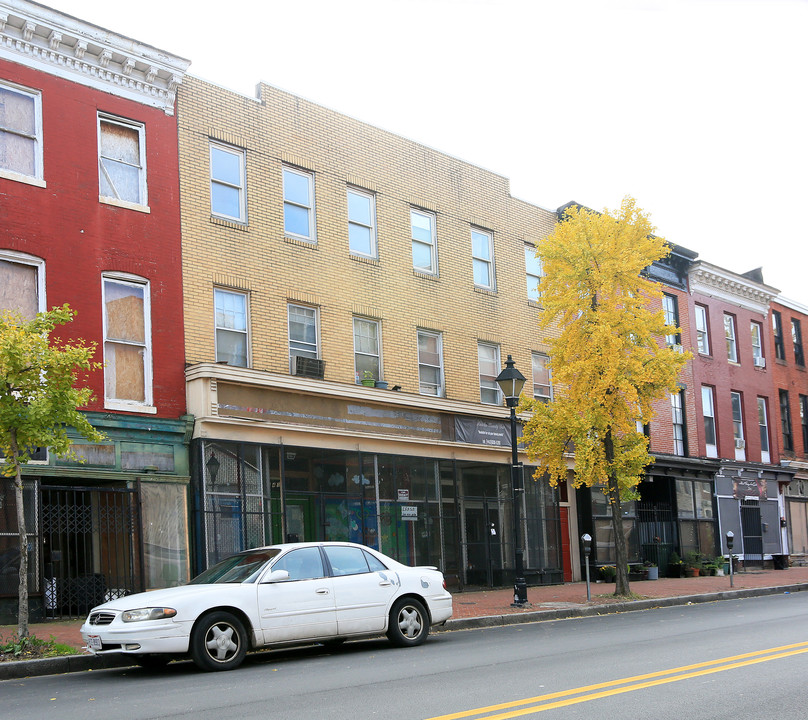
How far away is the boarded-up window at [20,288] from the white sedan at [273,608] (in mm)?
6778

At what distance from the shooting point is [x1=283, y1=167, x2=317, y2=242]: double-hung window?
20875mm

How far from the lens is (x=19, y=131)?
54.5ft

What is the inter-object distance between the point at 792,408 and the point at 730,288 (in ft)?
21.5

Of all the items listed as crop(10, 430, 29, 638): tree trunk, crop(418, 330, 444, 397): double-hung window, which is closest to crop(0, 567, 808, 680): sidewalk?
crop(10, 430, 29, 638): tree trunk

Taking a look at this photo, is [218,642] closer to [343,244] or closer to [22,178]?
[22,178]

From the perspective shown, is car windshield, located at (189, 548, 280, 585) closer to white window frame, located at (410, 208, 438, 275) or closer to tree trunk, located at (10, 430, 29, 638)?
tree trunk, located at (10, 430, 29, 638)

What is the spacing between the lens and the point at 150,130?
18.4 m

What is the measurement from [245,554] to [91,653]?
2.16 m

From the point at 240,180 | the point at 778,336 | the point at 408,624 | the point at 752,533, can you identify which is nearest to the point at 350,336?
the point at 240,180

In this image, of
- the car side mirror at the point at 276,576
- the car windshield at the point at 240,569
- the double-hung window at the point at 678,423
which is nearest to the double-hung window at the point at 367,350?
the car windshield at the point at 240,569

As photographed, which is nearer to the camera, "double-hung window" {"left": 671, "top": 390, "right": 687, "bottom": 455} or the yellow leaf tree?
the yellow leaf tree

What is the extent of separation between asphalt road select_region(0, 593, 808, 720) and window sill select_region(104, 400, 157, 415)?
20.5 feet

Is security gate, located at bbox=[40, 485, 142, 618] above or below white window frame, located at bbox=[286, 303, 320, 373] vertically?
below

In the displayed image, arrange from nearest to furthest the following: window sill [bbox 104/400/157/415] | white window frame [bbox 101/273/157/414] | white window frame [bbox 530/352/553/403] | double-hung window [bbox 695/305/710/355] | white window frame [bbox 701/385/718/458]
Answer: window sill [bbox 104/400/157/415], white window frame [bbox 101/273/157/414], white window frame [bbox 530/352/553/403], white window frame [bbox 701/385/718/458], double-hung window [bbox 695/305/710/355]
